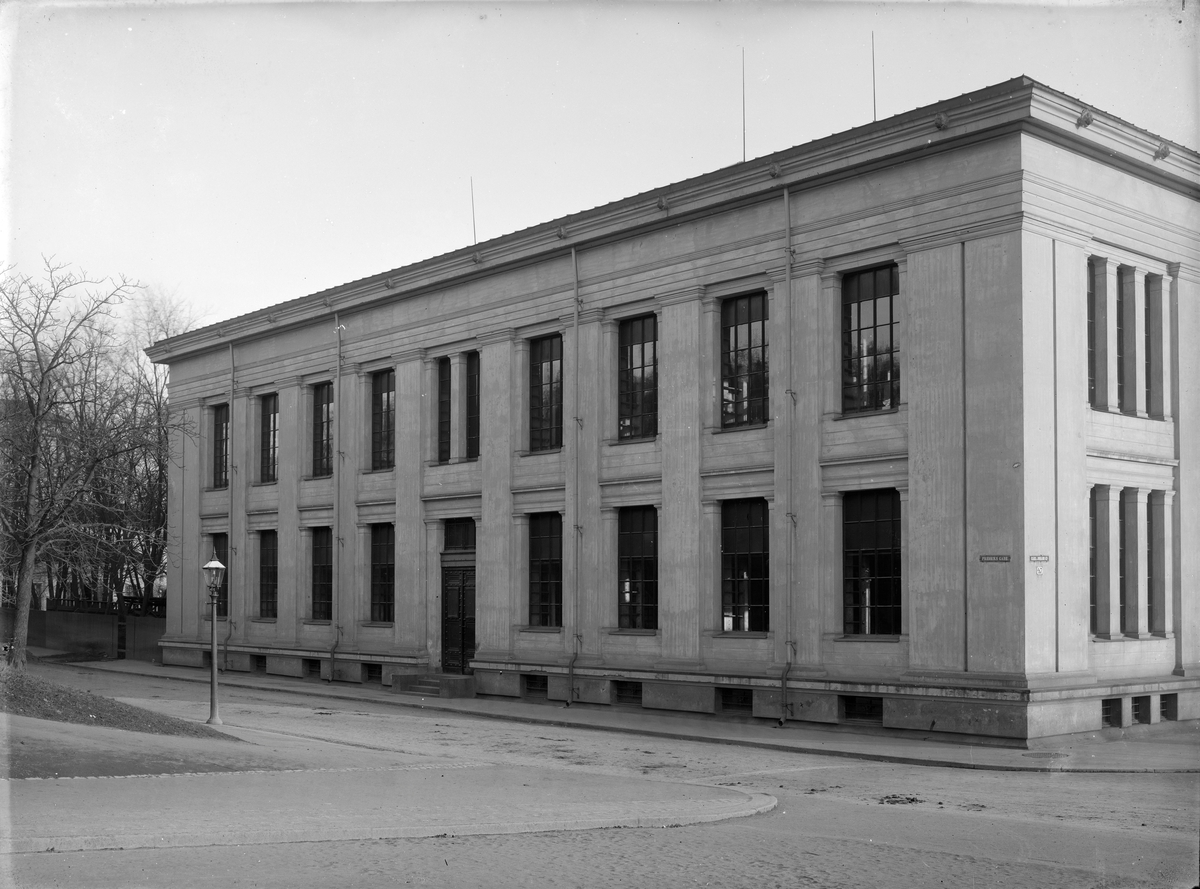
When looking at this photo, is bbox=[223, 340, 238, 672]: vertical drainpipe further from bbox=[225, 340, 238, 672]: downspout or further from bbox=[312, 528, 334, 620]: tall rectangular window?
bbox=[312, 528, 334, 620]: tall rectangular window

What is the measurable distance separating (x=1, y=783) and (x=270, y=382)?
3207cm

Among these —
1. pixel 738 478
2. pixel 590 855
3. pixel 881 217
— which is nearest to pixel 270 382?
pixel 738 478

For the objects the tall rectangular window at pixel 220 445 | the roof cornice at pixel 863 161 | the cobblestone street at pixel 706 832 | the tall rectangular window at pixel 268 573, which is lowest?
the cobblestone street at pixel 706 832

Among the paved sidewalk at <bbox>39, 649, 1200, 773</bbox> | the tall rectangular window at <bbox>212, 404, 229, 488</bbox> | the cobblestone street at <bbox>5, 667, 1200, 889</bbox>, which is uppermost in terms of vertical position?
the tall rectangular window at <bbox>212, 404, 229, 488</bbox>

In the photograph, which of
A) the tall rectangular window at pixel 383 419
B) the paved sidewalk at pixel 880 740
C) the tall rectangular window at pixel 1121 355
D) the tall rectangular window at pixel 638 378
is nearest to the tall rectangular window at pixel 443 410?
the tall rectangular window at pixel 383 419

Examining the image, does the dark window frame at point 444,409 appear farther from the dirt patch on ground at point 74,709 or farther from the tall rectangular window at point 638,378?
the dirt patch on ground at point 74,709

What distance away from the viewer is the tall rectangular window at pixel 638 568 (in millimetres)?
31594

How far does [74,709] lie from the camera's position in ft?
68.4

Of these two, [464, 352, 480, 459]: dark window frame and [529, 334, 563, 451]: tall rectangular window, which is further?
[464, 352, 480, 459]: dark window frame

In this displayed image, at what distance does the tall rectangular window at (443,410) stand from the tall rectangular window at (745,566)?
37.1 ft

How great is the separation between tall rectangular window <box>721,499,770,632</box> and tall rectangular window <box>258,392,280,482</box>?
20.7m

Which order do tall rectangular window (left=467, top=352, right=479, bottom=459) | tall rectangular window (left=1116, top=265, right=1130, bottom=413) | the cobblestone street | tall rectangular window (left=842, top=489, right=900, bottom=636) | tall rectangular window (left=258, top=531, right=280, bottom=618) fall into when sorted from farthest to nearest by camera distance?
tall rectangular window (left=258, top=531, right=280, bottom=618)
tall rectangular window (left=467, top=352, right=479, bottom=459)
tall rectangular window (left=1116, top=265, right=1130, bottom=413)
tall rectangular window (left=842, top=489, right=900, bottom=636)
the cobblestone street

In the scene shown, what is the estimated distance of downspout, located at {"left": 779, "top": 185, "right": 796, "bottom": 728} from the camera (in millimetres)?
27578

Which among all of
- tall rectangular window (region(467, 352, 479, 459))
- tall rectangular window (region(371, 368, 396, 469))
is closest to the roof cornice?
tall rectangular window (region(467, 352, 479, 459))
